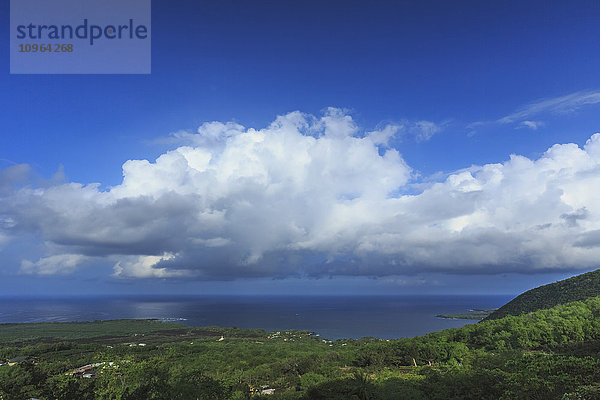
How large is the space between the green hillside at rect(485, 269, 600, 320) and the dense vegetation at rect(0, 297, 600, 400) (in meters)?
30.5

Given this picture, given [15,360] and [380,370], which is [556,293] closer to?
[380,370]

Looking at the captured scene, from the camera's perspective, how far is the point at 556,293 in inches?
3474

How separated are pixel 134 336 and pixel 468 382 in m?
119

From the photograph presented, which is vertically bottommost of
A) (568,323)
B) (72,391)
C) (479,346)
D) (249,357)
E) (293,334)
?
(293,334)

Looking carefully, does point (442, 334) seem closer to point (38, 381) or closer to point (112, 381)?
point (112, 381)

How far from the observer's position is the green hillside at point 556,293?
7950cm

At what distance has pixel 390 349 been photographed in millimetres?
46125

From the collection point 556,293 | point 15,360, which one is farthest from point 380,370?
point 556,293

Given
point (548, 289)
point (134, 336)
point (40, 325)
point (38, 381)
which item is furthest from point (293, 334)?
point (40, 325)

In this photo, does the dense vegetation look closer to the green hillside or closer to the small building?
the small building

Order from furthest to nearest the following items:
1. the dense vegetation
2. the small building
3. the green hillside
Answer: the green hillside < the small building < the dense vegetation

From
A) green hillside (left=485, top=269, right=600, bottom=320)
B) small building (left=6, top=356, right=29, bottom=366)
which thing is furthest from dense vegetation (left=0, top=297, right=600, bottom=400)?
green hillside (left=485, top=269, right=600, bottom=320)

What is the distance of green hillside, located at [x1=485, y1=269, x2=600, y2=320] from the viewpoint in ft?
261

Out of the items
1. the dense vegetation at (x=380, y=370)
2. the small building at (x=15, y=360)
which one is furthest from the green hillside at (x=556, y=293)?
the small building at (x=15, y=360)
